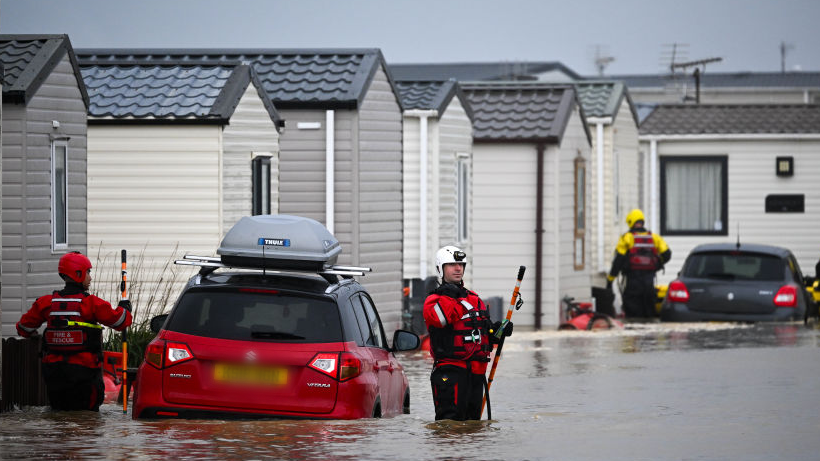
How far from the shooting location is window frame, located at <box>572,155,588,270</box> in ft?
90.3

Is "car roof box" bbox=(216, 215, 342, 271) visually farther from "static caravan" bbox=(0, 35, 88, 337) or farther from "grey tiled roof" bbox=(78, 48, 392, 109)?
"grey tiled roof" bbox=(78, 48, 392, 109)

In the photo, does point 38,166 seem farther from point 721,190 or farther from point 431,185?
point 721,190

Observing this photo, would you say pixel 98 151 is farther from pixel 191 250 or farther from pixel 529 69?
pixel 529 69

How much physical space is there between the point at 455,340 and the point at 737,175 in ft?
75.8

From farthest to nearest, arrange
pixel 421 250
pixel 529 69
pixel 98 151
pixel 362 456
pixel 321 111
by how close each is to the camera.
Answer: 1. pixel 529 69
2. pixel 421 250
3. pixel 321 111
4. pixel 98 151
5. pixel 362 456

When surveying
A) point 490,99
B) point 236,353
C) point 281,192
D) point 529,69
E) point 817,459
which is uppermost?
point 529,69

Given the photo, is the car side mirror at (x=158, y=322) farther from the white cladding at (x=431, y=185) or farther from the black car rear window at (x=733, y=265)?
the black car rear window at (x=733, y=265)

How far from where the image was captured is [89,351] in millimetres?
11875

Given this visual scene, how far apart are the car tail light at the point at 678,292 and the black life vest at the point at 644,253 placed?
2.12 metres

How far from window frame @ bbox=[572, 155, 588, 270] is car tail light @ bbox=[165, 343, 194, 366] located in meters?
17.8

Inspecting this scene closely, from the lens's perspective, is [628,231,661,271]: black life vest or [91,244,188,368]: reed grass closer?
[91,244,188,368]: reed grass

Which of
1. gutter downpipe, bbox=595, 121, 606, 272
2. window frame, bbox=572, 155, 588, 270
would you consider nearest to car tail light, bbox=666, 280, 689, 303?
window frame, bbox=572, 155, 588, 270

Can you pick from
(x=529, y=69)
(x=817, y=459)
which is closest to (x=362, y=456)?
(x=817, y=459)

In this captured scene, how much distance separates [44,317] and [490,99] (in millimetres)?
15450
